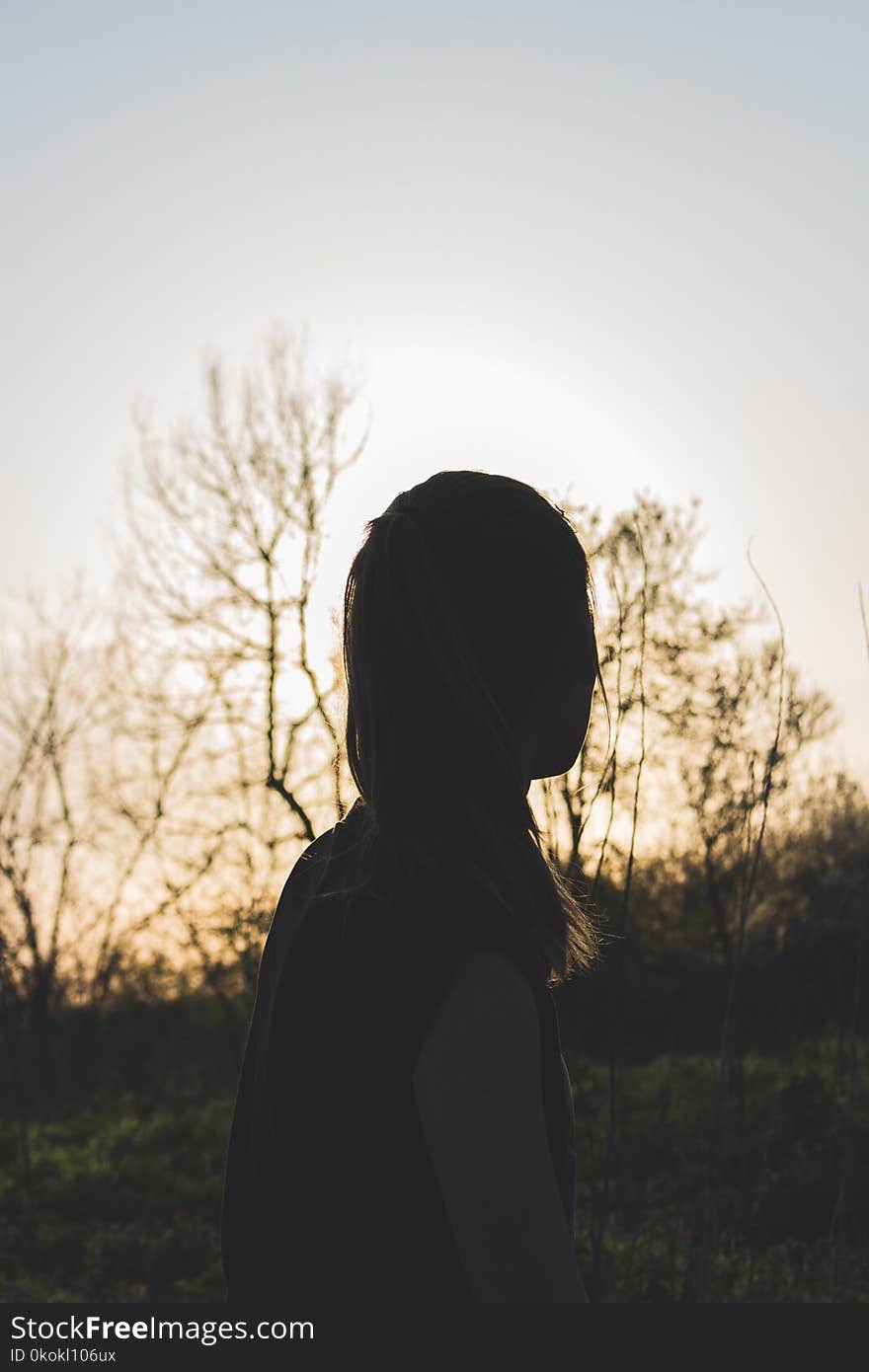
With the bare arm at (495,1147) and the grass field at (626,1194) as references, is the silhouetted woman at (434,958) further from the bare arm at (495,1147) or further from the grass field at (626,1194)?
the grass field at (626,1194)

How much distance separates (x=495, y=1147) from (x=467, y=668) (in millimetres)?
342

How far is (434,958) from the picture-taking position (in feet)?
2.53

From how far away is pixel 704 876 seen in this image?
13.3 m

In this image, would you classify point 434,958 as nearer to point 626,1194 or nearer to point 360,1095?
point 360,1095

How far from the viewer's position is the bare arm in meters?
0.74

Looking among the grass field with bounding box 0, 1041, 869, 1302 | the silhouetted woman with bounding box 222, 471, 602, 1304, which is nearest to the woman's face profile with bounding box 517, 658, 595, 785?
the silhouetted woman with bounding box 222, 471, 602, 1304

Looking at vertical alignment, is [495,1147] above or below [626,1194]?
above

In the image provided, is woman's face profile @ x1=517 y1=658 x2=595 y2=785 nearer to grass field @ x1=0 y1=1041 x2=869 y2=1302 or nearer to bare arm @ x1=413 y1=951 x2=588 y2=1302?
bare arm @ x1=413 y1=951 x2=588 y2=1302

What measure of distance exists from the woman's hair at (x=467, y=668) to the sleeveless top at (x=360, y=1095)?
46mm

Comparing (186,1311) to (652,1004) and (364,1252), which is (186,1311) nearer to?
(364,1252)

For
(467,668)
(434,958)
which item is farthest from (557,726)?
(434,958)

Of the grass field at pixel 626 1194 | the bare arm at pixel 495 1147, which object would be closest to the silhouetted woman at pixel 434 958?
the bare arm at pixel 495 1147

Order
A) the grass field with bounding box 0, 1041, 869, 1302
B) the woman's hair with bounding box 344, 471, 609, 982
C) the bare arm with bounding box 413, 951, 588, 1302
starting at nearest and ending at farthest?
the bare arm with bounding box 413, 951, 588, 1302 → the woman's hair with bounding box 344, 471, 609, 982 → the grass field with bounding box 0, 1041, 869, 1302

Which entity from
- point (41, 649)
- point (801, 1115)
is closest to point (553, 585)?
point (801, 1115)
